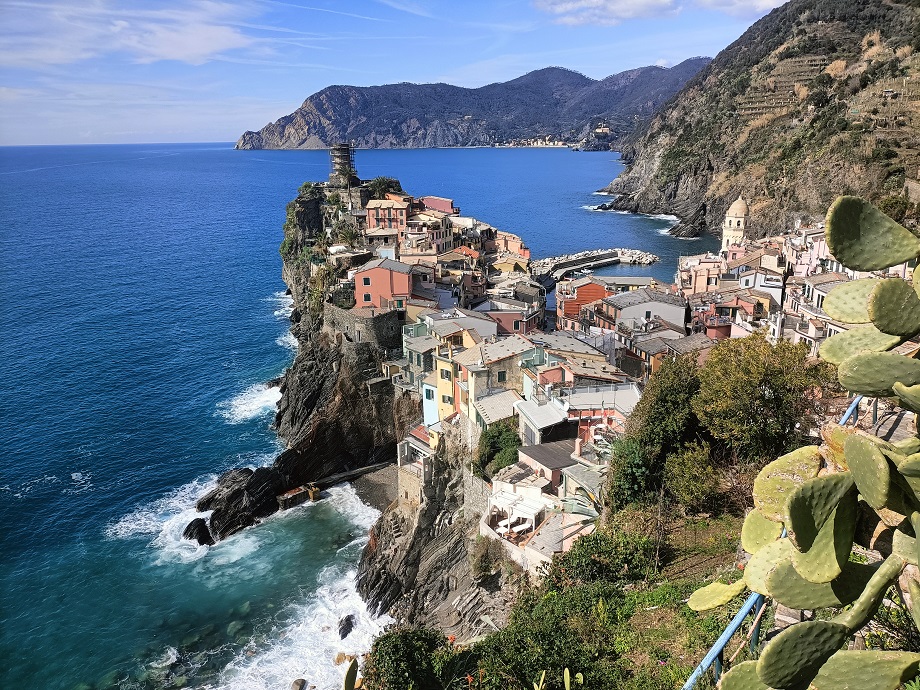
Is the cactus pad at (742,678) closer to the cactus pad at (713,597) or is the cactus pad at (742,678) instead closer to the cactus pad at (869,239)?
the cactus pad at (713,597)

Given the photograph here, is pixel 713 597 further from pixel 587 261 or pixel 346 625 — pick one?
pixel 587 261

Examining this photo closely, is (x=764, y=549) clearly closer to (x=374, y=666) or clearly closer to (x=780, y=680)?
(x=780, y=680)

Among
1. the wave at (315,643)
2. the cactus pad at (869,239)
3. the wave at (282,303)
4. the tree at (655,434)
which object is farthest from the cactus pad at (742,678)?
the wave at (282,303)

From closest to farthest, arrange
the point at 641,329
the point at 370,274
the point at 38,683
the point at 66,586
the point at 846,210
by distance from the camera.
→ the point at 846,210 < the point at 38,683 < the point at 66,586 < the point at 641,329 < the point at 370,274

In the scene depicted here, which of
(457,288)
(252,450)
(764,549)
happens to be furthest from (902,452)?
(457,288)

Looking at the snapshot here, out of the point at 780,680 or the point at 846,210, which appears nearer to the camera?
the point at 780,680

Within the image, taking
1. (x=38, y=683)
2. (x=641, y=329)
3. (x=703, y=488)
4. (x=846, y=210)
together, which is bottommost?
(x=38, y=683)

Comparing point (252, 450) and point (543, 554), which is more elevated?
point (543, 554)

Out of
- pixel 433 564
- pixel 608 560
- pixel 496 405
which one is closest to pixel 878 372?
pixel 608 560
